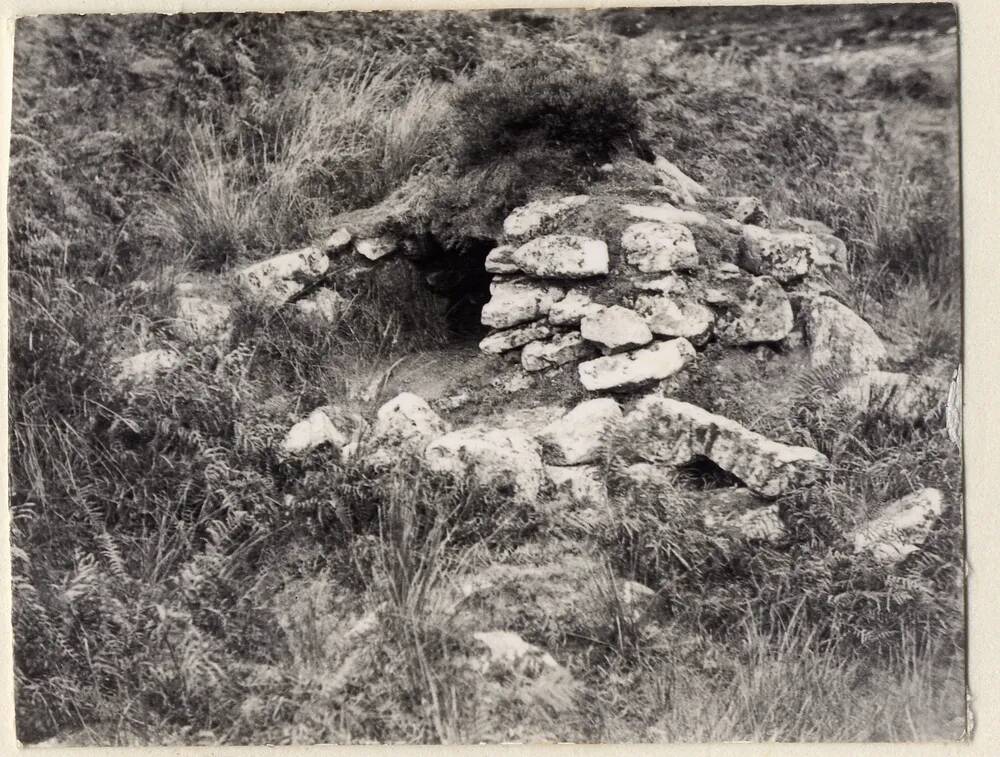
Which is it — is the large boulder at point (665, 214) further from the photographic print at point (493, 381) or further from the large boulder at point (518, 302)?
the large boulder at point (518, 302)

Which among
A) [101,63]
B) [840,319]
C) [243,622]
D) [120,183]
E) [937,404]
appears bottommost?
[243,622]

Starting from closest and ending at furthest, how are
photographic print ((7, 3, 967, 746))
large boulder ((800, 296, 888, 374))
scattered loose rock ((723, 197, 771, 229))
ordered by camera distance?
photographic print ((7, 3, 967, 746)) → large boulder ((800, 296, 888, 374)) → scattered loose rock ((723, 197, 771, 229))

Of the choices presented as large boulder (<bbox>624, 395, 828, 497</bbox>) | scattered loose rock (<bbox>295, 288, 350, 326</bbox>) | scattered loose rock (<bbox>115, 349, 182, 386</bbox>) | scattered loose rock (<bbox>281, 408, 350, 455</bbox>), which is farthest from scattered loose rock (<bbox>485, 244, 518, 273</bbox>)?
Answer: scattered loose rock (<bbox>115, 349, 182, 386</bbox>)

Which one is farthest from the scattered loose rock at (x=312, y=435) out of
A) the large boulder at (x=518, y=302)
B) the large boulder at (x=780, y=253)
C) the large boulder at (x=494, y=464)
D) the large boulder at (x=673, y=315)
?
the large boulder at (x=780, y=253)

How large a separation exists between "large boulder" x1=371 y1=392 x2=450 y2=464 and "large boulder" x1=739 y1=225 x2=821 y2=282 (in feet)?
5.66

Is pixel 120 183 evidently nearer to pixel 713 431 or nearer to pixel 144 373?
pixel 144 373

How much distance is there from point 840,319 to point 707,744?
2085 millimetres

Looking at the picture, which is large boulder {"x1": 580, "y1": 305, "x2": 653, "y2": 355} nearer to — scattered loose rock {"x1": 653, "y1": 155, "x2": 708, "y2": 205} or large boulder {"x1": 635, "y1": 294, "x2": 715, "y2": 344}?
large boulder {"x1": 635, "y1": 294, "x2": 715, "y2": 344}

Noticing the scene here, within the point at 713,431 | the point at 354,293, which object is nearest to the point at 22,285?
the point at 354,293

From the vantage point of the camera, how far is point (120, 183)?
13.3 ft

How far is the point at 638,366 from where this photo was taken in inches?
157

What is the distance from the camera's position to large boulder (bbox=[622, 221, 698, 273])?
3986 millimetres

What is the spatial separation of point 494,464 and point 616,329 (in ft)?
2.79

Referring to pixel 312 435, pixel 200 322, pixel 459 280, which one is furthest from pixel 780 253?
pixel 200 322
